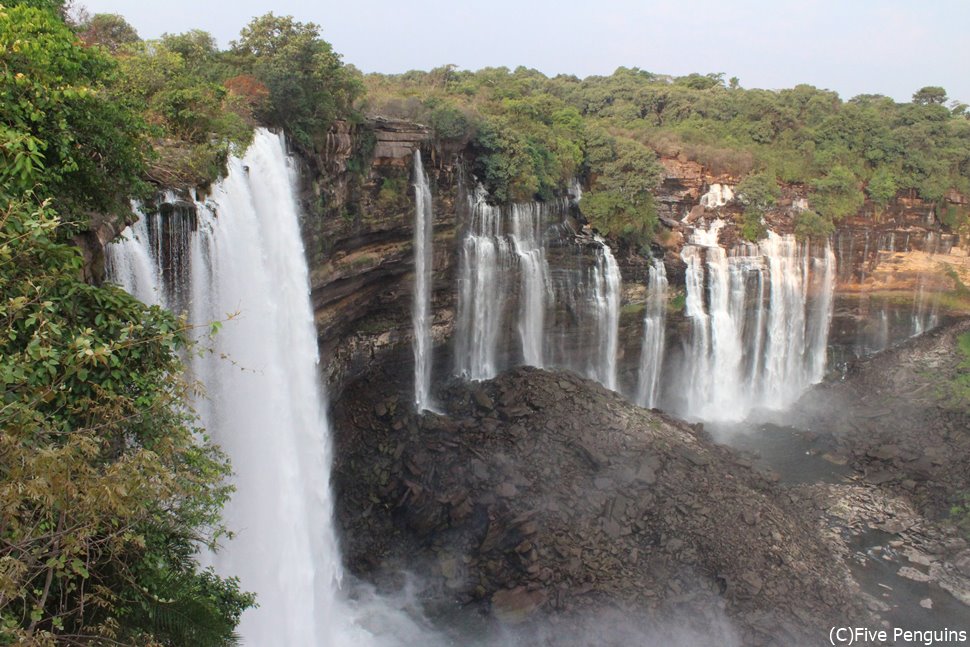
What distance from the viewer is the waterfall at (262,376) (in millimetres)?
11500

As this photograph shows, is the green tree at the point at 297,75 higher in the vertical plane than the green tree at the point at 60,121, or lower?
higher

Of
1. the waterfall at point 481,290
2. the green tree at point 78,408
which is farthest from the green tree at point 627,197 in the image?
the green tree at point 78,408

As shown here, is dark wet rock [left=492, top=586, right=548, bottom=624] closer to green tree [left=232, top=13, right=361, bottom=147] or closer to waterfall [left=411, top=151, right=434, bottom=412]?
waterfall [left=411, top=151, right=434, bottom=412]

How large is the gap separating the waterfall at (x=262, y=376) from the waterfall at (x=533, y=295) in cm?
846

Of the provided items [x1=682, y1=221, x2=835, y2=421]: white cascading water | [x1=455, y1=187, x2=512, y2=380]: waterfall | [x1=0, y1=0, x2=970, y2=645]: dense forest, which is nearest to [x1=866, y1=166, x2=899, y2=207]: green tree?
[x1=682, y1=221, x2=835, y2=421]: white cascading water

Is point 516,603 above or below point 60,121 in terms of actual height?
below

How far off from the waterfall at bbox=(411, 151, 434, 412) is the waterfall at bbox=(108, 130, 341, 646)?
592cm

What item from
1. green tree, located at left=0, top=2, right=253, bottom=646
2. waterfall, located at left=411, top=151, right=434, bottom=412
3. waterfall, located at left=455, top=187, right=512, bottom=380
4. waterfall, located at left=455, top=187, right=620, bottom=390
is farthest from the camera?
waterfall, located at left=455, top=187, right=620, bottom=390

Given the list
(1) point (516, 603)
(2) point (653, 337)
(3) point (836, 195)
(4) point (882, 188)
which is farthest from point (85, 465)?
(4) point (882, 188)

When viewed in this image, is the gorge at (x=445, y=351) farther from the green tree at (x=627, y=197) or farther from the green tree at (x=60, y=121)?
the green tree at (x=60, y=121)

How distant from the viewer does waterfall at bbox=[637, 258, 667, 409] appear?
25953 mm

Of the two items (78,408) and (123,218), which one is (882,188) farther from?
(78,408)

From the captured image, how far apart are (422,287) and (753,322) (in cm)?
1466

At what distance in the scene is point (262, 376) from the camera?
13.0 meters
